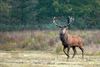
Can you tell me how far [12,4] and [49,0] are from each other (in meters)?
3.97

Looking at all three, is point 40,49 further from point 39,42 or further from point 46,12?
point 46,12

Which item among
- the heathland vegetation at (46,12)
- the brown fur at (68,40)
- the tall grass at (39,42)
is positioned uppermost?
the brown fur at (68,40)

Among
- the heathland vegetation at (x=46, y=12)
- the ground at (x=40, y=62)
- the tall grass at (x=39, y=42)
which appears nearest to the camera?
the ground at (x=40, y=62)

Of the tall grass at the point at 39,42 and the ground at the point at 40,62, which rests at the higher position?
the ground at the point at 40,62

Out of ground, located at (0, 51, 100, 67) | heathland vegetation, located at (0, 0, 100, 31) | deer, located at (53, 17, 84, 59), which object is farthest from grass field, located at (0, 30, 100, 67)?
heathland vegetation, located at (0, 0, 100, 31)

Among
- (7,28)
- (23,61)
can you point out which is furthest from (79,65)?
(7,28)

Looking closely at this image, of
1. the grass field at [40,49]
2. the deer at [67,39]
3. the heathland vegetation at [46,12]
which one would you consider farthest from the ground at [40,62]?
the heathland vegetation at [46,12]

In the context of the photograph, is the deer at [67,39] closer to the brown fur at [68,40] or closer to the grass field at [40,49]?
the brown fur at [68,40]

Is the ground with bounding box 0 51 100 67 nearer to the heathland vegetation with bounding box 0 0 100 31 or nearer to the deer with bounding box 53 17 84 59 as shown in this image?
the deer with bounding box 53 17 84 59

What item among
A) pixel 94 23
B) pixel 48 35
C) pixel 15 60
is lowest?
pixel 94 23

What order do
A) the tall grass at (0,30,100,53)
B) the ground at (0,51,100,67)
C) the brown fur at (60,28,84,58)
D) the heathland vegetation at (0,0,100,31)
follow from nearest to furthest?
the ground at (0,51,100,67)
the brown fur at (60,28,84,58)
the tall grass at (0,30,100,53)
the heathland vegetation at (0,0,100,31)

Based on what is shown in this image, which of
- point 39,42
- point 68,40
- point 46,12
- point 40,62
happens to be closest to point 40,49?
point 39,42

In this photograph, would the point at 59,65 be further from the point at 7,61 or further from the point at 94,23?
the point at 94,23

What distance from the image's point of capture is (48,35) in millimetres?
37344
